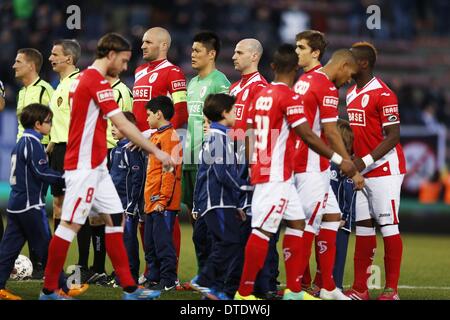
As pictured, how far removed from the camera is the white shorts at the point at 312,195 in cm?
952

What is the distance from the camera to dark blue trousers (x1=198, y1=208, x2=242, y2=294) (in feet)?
31.4

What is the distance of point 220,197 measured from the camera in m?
9.66

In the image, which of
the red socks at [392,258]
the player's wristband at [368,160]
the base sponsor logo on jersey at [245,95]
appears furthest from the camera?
the base sponsor logo on jersey at [245,95]

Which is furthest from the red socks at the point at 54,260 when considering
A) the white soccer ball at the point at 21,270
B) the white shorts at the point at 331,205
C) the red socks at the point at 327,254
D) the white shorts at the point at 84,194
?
the white shorts at the point at 331,205

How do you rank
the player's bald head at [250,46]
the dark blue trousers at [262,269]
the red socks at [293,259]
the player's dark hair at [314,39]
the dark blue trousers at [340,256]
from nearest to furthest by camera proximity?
the red socks at [293,259] < the dark blue trousers at [262,269] < the player's dark hair at [314,39] < the dark blue trousers at [340,256] < the player's bald head at [250,46]

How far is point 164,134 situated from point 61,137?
5.10 feet

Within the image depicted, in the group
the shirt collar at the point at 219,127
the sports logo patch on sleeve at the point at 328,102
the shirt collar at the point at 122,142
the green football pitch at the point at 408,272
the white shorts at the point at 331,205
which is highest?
the sports logo patch on sleeve at the point at 328,102

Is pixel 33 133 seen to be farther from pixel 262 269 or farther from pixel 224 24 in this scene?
pixel 224 24

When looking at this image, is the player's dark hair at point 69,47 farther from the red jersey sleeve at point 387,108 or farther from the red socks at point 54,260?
the red jersey sleeve at point 387,108

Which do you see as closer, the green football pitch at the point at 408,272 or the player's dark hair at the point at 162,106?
the green football pitch at the point at 408,272

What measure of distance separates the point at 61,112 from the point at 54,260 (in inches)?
117

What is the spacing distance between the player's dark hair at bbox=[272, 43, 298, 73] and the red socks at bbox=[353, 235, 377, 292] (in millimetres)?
2320

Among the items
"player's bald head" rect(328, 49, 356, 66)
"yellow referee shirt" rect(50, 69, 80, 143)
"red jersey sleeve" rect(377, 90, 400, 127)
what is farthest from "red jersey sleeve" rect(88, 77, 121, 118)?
"red jersey sleeve" rect(377, 90, 400, 127)
